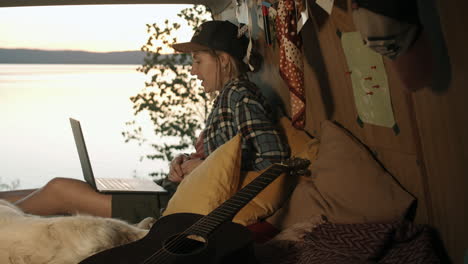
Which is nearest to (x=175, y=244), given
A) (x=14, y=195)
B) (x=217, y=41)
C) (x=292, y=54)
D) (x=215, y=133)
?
(x=292, y=54)

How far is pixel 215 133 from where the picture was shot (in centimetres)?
242

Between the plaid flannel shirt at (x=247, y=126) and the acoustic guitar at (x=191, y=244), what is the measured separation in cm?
63

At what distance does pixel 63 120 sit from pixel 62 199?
4295 mm

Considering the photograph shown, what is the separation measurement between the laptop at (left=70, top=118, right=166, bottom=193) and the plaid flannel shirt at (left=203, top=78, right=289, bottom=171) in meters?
0.33

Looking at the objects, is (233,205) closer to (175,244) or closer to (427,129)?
(175,244)

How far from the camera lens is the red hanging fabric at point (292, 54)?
6.58ft

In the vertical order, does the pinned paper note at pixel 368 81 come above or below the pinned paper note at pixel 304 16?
below

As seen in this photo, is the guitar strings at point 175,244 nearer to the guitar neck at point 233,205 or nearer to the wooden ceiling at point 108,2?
the guitar neck at point 233,205

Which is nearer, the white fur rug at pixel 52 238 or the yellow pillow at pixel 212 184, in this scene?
the white fur rug at pixel 52 238

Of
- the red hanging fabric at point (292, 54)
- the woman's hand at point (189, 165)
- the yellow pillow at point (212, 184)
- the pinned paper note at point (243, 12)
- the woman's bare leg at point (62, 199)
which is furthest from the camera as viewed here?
the pinned paper note at point (243, 12)

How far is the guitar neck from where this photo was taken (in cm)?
137

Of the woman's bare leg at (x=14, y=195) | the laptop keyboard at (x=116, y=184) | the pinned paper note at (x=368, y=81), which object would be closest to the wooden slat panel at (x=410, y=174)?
the pinned paper note at (x=368, y=81)

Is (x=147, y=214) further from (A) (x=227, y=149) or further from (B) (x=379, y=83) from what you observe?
(B) (x=379, y=83)

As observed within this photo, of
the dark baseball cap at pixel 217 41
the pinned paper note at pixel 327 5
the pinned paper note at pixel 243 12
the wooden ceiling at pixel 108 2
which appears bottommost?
the dark baseball cap at pixel 217 41
